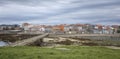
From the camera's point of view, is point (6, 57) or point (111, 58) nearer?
point (6, 57)

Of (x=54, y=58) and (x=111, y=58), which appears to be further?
(x=111, y=58)

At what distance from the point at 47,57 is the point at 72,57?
2.42 m

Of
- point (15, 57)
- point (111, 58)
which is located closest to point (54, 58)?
point (15, 57)

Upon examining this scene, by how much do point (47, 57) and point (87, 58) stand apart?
386 centimetres

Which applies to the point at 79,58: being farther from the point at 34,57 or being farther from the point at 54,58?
the point at 34,57

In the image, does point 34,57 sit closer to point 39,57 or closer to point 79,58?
point 39,57

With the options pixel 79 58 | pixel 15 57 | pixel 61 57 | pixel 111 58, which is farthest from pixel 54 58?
pixel 111 58

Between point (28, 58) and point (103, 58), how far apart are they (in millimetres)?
7330

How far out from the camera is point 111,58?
869 inches

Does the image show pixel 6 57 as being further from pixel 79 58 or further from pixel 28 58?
pixel 79 58

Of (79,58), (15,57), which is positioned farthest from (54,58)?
(15,57)

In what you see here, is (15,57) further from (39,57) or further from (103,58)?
(103,58)

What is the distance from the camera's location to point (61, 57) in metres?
21.1

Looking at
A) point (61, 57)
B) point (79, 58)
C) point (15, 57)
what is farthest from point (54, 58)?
point (15, 57)
